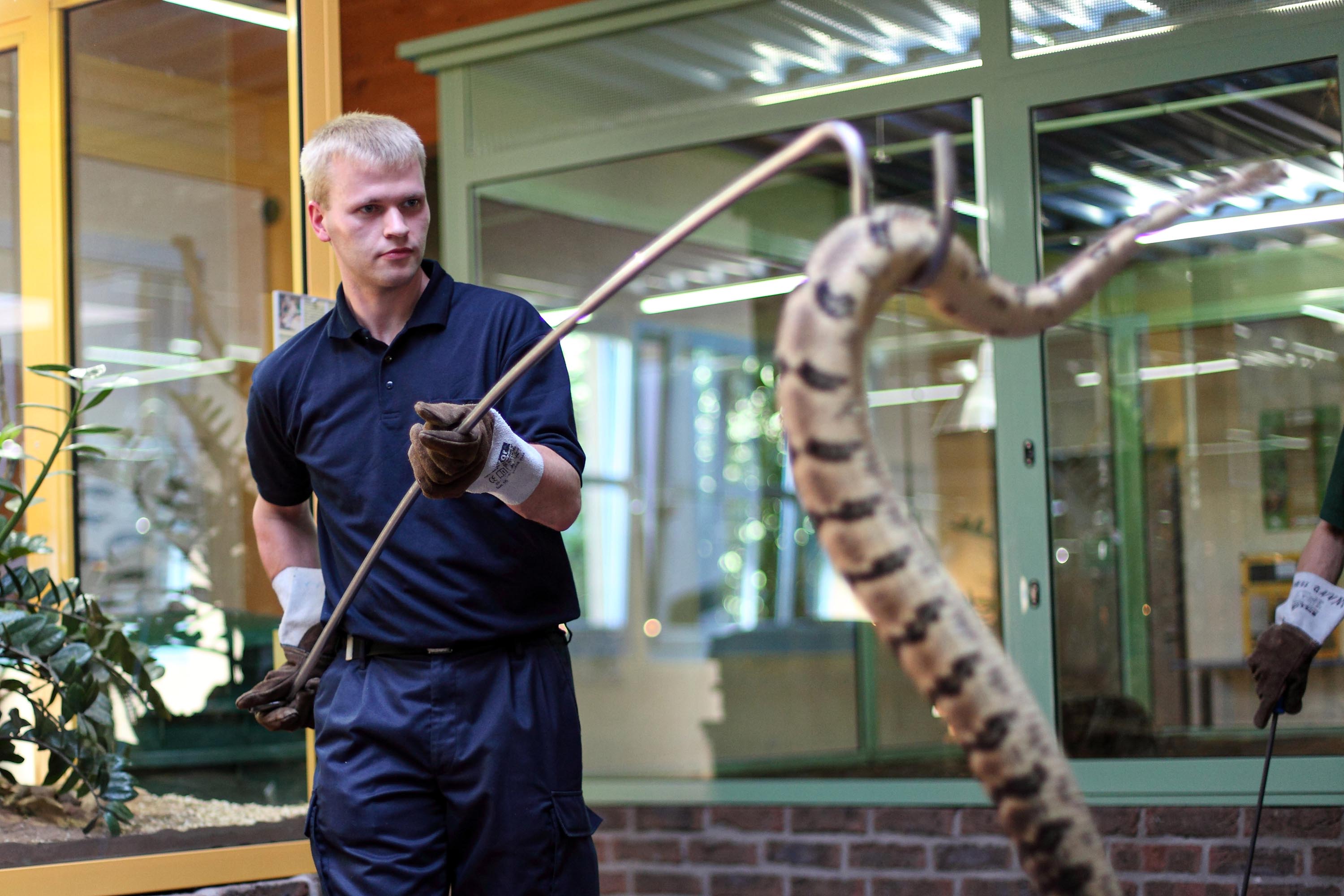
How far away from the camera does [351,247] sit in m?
1.90

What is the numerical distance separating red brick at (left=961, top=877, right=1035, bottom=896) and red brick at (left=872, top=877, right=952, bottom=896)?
0.05 metres

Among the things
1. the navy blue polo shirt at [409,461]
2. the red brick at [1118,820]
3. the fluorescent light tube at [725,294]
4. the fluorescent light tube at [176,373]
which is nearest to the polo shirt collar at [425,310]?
the navy blue polo shirt at [409,461]

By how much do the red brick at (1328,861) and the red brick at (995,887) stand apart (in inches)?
28.8

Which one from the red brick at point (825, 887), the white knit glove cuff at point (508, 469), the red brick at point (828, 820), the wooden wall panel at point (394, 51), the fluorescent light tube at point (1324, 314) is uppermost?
the wooden wall panel at point (394, 51)

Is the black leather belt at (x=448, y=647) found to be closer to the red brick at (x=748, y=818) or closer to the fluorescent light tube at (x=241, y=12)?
the fluorescent light tube at (x=241, y=12)

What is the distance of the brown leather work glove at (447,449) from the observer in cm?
150

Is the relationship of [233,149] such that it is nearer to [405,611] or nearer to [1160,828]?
[405,611]

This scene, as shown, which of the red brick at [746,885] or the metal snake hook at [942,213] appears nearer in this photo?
the metal snake hook at [942,213]

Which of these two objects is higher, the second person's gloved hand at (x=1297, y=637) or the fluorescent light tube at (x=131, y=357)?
the fluorescent light tube at (x=131, y=357)

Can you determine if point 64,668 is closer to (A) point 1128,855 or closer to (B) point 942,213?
(B) point 942,213

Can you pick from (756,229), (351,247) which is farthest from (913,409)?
(351,247)

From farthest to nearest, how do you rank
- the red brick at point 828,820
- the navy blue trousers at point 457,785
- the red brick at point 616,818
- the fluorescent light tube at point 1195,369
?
the fluorescent light tube at point 1195,369 → the red brick at point 616,818 → the red brick at point 828,820 → the navy blue trousers at point 457,785

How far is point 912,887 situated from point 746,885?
0.58 m

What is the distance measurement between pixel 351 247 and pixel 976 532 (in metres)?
4.29
